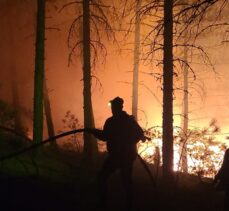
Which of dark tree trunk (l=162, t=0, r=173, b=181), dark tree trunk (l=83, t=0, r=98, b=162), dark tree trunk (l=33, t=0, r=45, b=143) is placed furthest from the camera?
dark tree trunk (l=83, t=0, r=98, b=162)

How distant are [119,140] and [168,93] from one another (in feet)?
11.8

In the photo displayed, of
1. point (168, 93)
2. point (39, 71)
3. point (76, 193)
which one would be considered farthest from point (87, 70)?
point (76, 193)

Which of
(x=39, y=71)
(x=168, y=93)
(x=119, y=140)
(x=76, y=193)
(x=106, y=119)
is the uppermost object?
(x=39, y=71)

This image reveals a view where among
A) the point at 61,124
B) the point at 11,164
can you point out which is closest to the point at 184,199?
the point at 11,164

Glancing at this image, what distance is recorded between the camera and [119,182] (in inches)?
408

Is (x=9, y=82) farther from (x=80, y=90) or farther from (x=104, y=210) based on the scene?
(x=104, y=210)

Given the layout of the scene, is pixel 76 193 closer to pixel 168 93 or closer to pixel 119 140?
pixel 119 140

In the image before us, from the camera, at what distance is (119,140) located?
729 centimetres

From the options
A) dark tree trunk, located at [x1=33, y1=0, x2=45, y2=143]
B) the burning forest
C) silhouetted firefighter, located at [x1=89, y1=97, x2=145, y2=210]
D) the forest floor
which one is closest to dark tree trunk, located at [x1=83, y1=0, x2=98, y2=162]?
the burning forest

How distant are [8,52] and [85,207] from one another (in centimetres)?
1976

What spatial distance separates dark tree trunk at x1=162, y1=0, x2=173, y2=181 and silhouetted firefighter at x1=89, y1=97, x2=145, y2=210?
3.20 meters

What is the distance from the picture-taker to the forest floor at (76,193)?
7.94m

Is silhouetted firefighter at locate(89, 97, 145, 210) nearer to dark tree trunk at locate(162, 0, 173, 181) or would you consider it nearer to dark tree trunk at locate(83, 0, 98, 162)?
dark tree trunk at locate(162, 0, 173, 181)

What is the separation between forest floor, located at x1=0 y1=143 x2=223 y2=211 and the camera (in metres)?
7.94
